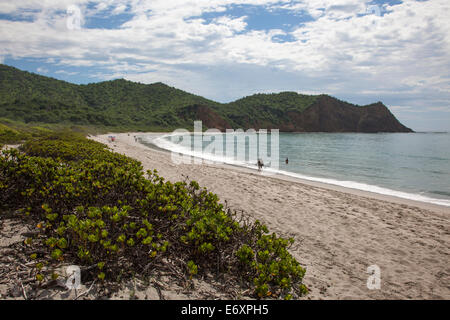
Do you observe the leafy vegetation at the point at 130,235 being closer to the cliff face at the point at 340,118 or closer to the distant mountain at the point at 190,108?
the distant mountain at the point at 190,108

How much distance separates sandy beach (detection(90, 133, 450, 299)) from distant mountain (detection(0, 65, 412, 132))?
82577 millimetres

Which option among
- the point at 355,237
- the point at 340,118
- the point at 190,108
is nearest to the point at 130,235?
the point at 355,237

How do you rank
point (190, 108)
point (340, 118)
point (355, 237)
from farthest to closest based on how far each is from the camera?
point (340, 118)
point (190, 108)
point (355, 237)

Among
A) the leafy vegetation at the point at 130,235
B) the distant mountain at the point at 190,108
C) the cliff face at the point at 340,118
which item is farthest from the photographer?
the cliff face at the point at 340,118

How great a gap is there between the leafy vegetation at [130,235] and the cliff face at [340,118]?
12054 centimetres

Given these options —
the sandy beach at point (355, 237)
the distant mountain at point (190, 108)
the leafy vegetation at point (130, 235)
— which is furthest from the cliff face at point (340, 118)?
the leafy vegetation at point (130, 235)

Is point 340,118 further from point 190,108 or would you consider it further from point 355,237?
point 355,237

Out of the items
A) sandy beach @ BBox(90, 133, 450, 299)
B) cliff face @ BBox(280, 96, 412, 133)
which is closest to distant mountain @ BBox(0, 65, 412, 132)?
cliff face @ BBox(280, 96, 412, 133)

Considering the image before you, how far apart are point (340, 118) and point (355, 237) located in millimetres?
131194

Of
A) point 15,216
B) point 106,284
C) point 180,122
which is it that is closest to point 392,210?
point 106,284

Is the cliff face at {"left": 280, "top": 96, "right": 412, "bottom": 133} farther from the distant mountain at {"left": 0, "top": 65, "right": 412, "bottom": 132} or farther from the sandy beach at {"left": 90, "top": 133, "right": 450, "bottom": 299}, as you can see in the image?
the sandy beach at {"left": 90, "top": 133, "right": 450, "bottom": 299}

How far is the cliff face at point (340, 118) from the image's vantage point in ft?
404

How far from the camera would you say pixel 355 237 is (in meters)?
6.54
